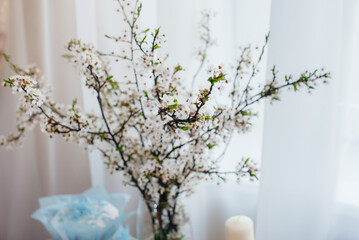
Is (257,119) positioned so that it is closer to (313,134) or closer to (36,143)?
(313,134)

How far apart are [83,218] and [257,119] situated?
633mm

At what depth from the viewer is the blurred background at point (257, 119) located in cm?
95

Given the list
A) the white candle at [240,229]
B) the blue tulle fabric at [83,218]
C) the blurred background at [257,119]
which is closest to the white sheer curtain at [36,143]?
the blurred background at [257,119]

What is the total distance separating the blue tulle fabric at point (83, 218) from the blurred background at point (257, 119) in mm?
245

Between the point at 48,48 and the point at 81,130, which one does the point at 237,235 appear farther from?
the point at 48,48

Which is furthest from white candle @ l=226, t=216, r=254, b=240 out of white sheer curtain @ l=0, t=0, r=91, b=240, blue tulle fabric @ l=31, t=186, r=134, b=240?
white sheer curtain @ l=0, t=0, r=91, b=240

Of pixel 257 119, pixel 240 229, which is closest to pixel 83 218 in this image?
pixel 240 229

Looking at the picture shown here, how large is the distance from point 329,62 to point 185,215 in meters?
0.56

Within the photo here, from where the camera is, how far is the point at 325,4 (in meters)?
0.91

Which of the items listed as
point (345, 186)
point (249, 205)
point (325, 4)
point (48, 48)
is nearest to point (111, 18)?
point (48, 48)

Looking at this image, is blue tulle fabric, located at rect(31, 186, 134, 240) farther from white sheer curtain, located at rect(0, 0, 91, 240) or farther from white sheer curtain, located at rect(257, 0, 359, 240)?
white sheer curtain, located at rect(257, 0, 359, 240)

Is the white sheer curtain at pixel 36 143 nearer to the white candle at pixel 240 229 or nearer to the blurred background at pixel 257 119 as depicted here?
the blurred background at pixel 257 119

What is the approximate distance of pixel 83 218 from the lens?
1.07 meters

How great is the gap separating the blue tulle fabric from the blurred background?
0.80 ft
